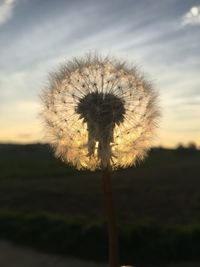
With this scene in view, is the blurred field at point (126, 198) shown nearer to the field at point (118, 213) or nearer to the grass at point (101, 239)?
the field at point (118, 213)

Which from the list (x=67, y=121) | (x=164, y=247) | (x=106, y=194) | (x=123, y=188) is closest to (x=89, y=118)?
(x=67, y=121)

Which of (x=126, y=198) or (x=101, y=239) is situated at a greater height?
(x=126, y=198)

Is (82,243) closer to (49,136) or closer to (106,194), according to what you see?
(49,136)

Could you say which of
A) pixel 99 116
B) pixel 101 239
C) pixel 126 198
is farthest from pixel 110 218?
pixel 126 198

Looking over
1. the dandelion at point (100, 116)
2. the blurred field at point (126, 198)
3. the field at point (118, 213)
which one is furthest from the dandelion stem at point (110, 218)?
the blurred field at point (126, 198)

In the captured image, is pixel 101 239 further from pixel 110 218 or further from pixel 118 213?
pixel 110 218

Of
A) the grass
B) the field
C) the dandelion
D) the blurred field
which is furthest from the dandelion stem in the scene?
the blurred field
